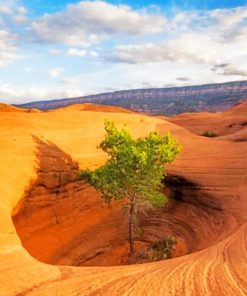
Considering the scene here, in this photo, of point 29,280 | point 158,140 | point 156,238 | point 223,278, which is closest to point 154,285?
point 223,278

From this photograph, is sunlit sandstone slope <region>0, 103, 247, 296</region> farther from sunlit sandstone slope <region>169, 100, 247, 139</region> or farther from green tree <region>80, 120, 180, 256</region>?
sunlit sandstone slope <region>169, 100, 247, 139</region>

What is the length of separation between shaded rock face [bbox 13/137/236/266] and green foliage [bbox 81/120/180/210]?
4.90 meters

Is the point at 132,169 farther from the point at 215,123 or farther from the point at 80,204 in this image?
the point at 215,123

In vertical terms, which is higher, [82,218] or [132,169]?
[132,169]

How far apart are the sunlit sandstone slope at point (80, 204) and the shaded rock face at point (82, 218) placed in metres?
0.07

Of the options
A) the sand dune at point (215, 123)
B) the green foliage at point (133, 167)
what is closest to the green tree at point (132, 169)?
the green foliage at point (133, 167)

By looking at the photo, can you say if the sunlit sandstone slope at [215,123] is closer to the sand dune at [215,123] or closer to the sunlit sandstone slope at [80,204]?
the sand dune at [215,123]

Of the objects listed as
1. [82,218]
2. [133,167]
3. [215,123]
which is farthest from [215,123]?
[133,167]

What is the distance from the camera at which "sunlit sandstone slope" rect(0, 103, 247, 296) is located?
43.5 feet

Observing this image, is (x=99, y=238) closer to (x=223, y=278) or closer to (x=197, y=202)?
(x=197, y=202)

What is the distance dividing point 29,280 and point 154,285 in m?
3.74

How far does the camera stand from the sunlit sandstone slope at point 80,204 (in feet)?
43.5

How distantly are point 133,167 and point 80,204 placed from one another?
9114mm

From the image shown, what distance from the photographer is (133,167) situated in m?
23.1
